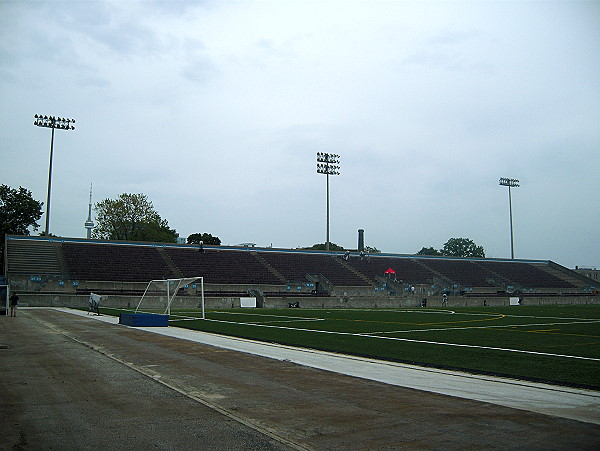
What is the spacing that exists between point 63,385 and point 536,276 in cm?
7972

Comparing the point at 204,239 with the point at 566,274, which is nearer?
the point at 566,274

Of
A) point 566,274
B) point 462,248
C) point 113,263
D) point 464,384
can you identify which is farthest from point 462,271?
point 462,248

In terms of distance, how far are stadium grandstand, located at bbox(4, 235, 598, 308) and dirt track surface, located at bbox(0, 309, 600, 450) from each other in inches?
1374

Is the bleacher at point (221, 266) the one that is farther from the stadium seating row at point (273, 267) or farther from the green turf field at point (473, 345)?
the green turf field at point (473, 345)

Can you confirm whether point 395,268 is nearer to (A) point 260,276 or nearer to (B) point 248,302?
(A) point 260,276

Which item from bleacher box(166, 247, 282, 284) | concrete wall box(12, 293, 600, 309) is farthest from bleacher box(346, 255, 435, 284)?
bleacher box(166, 247, 282, 284)

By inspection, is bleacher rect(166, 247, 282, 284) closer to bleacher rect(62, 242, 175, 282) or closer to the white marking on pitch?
bleacher rect(62, 242, 175, 282)

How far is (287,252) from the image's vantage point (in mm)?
69312

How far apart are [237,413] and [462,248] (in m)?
155

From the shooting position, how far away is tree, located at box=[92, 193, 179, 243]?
7712cm

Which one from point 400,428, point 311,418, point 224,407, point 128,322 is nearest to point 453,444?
point 400,428

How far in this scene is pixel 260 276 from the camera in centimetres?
5741

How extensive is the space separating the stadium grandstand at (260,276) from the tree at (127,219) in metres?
18.7

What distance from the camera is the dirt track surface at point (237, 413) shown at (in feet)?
20.1
